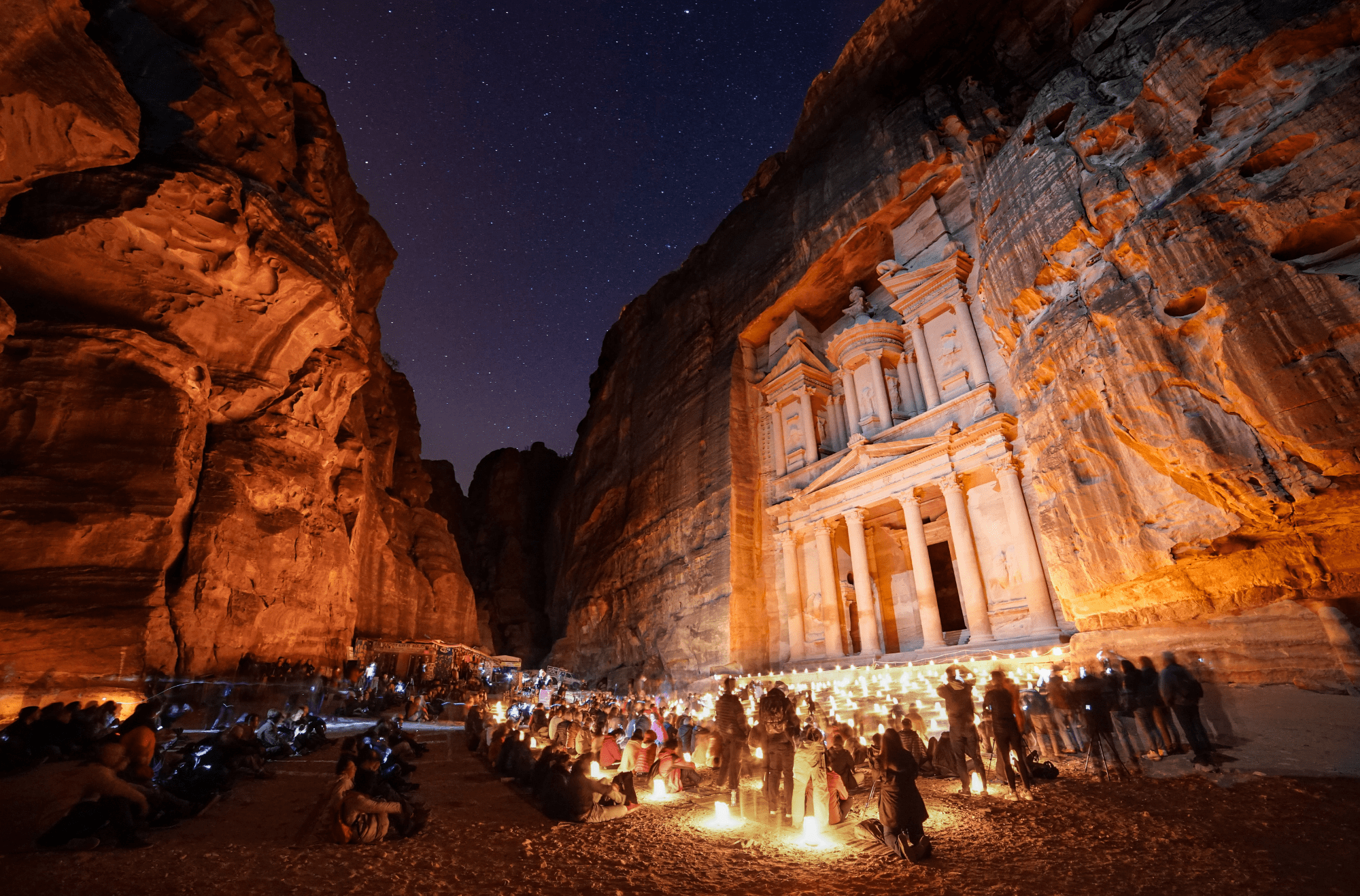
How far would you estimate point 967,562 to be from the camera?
20.0m

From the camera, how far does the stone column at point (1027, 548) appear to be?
17.3 metres

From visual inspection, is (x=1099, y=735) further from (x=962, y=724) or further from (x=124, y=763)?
(x=124, y=763)

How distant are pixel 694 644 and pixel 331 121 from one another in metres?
26.8

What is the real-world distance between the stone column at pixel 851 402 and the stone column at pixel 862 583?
4.31 meters

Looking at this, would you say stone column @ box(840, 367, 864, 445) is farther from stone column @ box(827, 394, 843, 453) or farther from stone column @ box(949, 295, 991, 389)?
stone column @ box(949, 295, 991, 389)

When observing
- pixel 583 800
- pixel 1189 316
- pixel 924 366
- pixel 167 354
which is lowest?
pixel 583 800

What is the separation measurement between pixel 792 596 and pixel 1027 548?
9.80 metres

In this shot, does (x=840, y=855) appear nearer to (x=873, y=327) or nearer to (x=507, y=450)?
(x=873, y=327)

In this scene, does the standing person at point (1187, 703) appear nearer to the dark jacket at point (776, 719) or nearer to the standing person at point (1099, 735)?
the standing person at point (1099, 735)

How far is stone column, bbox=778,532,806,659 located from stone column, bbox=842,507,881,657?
2463mm

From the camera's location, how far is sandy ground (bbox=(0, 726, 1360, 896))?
4824 millimetres

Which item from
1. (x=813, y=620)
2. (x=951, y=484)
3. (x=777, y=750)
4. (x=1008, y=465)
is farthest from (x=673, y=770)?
(x=813, y=620)

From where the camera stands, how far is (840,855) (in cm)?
613

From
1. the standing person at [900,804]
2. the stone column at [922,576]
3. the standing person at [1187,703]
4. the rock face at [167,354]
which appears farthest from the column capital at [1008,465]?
the rock face at [167,354]
